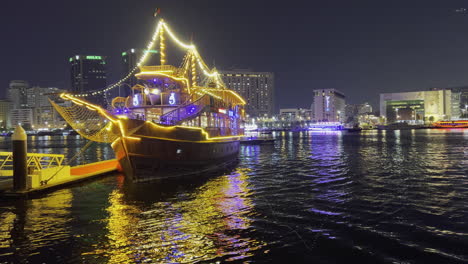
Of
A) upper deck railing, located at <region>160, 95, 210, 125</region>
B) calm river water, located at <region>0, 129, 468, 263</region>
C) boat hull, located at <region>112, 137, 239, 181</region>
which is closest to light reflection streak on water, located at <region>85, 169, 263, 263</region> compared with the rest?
calm river water, located at <region>0, 129, 468, 263</region>

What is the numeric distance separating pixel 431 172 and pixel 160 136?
70.0 ft

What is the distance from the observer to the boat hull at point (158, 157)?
74.2ft

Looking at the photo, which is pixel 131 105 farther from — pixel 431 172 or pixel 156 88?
pixel 431 172

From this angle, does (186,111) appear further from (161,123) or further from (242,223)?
(242,223)

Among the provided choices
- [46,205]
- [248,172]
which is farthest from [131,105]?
[46,205]

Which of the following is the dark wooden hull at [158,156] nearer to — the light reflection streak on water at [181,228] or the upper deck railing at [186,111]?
the upper deck railing at [186,111]

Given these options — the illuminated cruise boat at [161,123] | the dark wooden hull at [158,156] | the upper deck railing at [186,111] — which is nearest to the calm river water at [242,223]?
the dark wooden hull at [158,156]

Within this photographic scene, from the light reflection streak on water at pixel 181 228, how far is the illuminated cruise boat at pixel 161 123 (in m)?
4.29

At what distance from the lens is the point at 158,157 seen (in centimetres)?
2339

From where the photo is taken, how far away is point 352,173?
27.7 m

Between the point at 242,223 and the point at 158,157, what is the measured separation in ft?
37.8

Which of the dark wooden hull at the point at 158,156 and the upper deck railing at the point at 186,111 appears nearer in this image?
the dark wooden hull at the point at 158,156

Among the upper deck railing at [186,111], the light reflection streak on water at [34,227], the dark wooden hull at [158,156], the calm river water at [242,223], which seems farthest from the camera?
the upper deck railing at [186,111]

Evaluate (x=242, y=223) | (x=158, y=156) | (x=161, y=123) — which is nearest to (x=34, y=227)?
(x=242, y=223)
